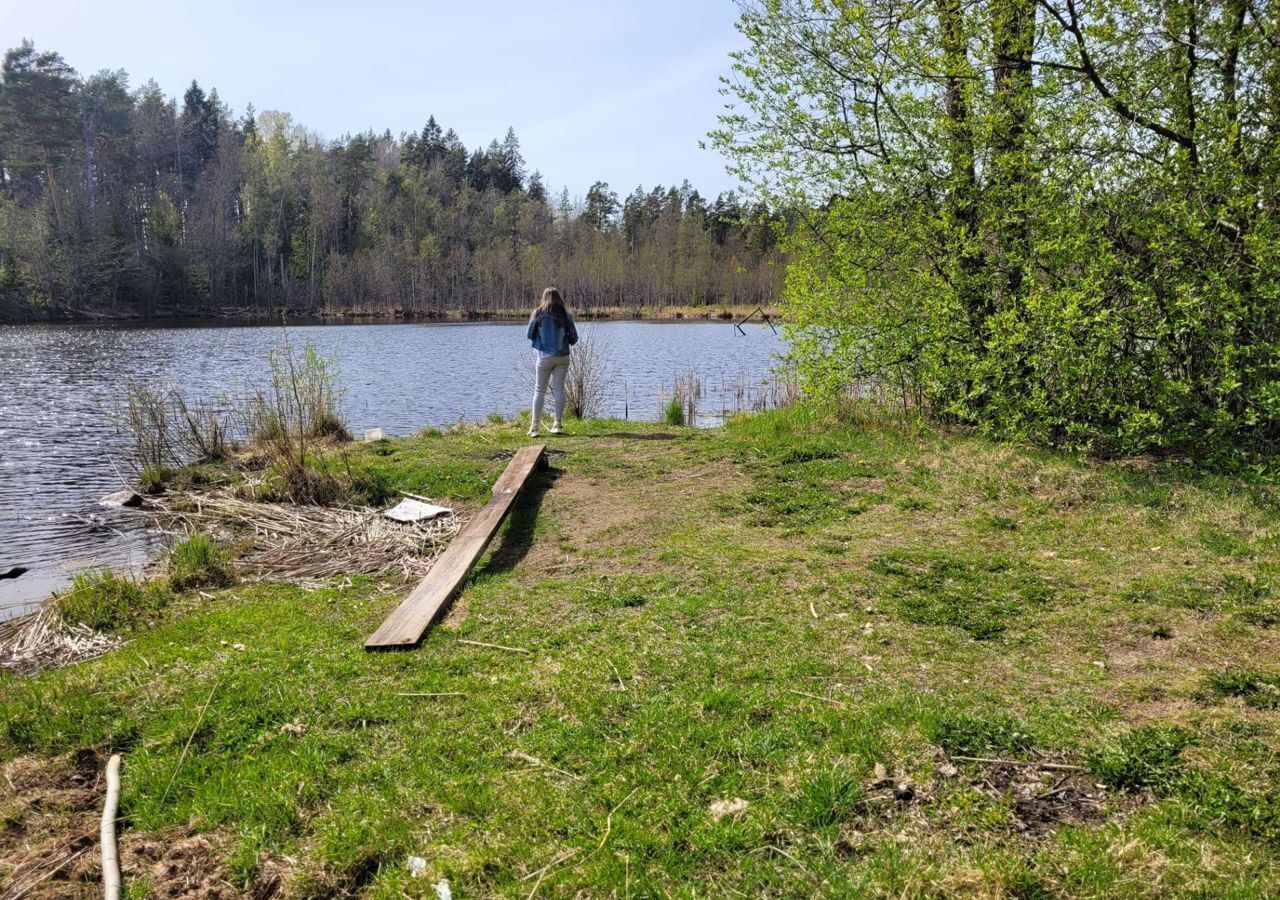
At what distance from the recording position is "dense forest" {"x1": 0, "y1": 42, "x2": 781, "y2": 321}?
6069cm

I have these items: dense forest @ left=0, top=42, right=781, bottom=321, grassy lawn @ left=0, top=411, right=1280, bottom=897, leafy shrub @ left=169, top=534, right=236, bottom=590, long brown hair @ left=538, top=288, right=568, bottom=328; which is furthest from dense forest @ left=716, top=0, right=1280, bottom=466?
dense forest @ left=0, top=42, right=781, bottom=321

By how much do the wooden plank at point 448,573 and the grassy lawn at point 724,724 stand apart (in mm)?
148

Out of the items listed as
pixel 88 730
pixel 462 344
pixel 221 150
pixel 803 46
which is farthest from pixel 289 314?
pixel 88 730

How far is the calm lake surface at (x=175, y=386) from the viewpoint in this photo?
982 centimetres

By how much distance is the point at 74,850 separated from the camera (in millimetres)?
3227

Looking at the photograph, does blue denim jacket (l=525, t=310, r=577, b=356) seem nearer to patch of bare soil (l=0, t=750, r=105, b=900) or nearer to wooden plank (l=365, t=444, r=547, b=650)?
wooden plank (l=365, t=444, r=547, b=650)

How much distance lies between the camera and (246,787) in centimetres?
350

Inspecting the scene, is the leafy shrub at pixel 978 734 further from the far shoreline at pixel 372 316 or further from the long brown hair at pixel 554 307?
the far shoreline at pixel 372 316

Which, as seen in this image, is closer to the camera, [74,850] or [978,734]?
[74,850]

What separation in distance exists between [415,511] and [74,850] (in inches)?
215

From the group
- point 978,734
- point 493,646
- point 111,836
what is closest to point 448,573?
point 493,646

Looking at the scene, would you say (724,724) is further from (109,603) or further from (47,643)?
(109,603)

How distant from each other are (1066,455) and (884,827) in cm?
663

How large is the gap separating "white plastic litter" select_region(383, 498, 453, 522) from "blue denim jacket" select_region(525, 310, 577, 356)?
148 inches
